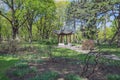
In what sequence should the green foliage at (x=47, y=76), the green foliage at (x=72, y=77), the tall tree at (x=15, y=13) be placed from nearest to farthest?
the green foliage at (x=72, y=77)
the green foliage at (x=47, y=76)
the tall tree at (x=15, y=13)

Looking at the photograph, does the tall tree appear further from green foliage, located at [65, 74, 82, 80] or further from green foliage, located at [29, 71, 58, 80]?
green foliage, located at [65, 74, 82, 80]

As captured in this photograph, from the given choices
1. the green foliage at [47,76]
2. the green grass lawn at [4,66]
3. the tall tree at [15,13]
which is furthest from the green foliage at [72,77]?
the tall tree at [15,13]

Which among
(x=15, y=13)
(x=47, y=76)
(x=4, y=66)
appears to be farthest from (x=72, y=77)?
(x=15, y=13)

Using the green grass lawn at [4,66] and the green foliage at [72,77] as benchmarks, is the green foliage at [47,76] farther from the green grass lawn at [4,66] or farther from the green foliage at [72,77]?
the green grass lawn at [4,66]

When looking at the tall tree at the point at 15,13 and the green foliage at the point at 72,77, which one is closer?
the green foliage at the point at 72,77

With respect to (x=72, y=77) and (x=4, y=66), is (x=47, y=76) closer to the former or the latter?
(x=72, y=77)

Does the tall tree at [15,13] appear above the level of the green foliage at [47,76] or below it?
above

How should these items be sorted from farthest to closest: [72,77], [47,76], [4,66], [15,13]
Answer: [15,13], [4,66], [47,76], [72,77]

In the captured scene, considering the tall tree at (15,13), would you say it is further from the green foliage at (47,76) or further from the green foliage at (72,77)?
the green foliage at (72,77)

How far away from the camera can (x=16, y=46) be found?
16.1 metres

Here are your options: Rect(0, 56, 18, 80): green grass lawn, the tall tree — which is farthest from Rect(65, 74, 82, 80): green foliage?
the tall tree

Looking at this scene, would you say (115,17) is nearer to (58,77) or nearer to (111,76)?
(111,76)

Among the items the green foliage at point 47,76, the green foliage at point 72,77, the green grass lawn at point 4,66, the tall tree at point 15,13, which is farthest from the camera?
the tall tree at point 15,13

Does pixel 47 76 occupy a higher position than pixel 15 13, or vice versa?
pixel 15 13
